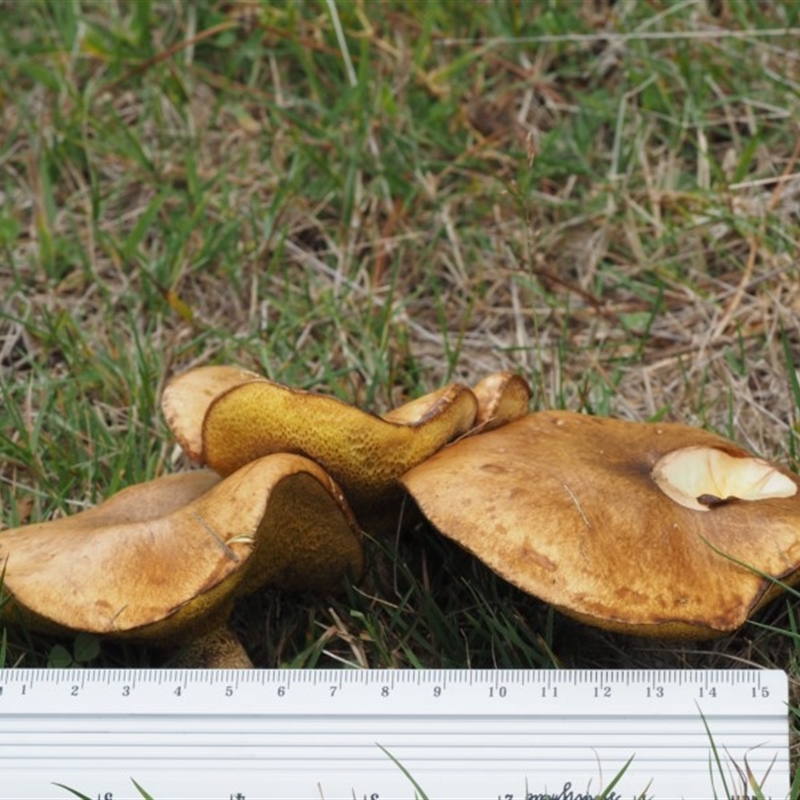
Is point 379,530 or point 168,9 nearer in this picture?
point 379,530

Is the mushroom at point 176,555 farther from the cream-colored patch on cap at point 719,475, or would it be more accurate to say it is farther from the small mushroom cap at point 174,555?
the cream-colored patch on cap at point 719,475

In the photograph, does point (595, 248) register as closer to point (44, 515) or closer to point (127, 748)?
point (44, 515)

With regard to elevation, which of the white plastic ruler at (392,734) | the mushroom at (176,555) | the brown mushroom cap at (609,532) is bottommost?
the white plastic ruler at (392,734)

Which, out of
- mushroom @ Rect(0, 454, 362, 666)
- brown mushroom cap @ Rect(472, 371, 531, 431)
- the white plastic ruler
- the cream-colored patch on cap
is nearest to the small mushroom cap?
mushroom @ Rect(0, 454, 362, 666)

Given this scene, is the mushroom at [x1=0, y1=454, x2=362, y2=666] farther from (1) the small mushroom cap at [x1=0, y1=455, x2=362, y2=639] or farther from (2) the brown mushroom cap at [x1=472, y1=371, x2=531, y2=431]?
(2) the brown mushroom cap at [x1=472, y1=371, x2=531, y2=431]

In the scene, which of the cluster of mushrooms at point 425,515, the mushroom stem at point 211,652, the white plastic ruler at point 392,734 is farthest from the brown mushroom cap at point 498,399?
the mushroom stem at point 211,652

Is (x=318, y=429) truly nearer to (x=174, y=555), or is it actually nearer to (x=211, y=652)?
(x=174, y=555)

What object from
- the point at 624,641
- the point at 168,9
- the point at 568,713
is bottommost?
the point at 624,641

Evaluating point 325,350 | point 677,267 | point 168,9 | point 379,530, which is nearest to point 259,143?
point 168,9
